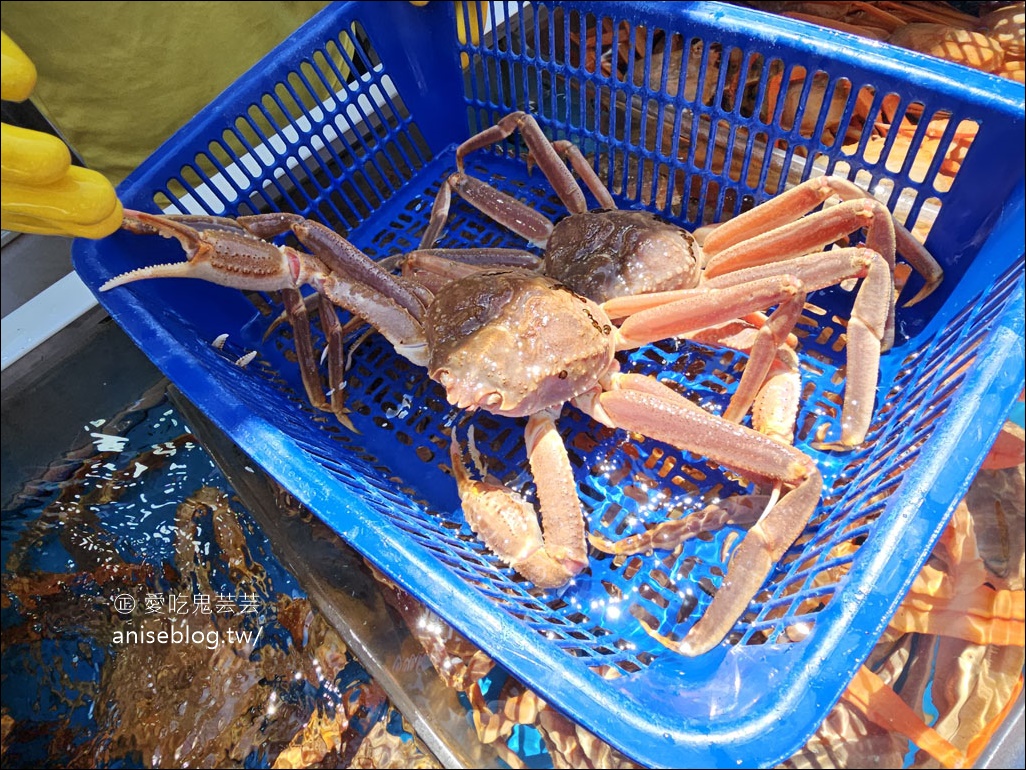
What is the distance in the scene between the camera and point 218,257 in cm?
126

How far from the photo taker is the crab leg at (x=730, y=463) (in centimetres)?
104

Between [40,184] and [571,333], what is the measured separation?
855 millimetres

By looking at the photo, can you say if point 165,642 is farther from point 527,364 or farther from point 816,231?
point 816,231

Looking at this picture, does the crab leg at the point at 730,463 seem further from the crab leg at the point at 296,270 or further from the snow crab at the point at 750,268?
the crab leg at the point at 296,270

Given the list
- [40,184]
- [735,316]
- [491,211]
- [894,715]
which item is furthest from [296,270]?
[894,715]

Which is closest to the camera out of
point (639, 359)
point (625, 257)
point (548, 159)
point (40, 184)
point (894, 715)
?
point (40, 184)

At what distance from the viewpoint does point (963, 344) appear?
1162 mm

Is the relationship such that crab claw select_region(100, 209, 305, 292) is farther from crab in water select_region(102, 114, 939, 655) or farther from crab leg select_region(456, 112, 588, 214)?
crab leg select_region(456, 112, 588, 214)

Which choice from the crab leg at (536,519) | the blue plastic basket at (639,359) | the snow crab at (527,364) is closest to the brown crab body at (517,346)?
the snow crab at (527,364)

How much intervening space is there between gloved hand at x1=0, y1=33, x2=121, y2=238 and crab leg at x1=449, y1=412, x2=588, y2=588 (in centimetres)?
75

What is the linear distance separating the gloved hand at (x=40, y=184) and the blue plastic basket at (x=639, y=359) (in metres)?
0.21

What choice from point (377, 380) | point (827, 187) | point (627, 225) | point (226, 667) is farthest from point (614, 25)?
point (226, 667)

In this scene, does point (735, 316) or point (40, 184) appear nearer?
point (40, 184)

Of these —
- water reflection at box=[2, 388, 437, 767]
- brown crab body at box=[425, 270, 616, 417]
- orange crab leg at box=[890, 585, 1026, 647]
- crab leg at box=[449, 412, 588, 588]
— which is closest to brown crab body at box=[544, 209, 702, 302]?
brown crab body at box=[425, 270, 616, 417]
